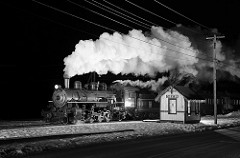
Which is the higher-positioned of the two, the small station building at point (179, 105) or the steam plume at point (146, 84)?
the steam plume at point (146, 84)

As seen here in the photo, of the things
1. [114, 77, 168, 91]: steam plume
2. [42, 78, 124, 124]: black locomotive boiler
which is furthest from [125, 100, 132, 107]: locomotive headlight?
[114, 77, 168, 91]: steam plume

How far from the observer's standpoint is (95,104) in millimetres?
28844

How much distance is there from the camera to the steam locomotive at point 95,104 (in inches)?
1038

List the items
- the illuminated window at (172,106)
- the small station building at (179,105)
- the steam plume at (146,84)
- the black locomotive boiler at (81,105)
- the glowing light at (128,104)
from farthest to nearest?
1. the steam plume at (146,84)
2. the glowing light at (128,104)
3. the illuminated window at (172,106)
4. the small station building at (179,105)
5. the black locomotive boiler at (81,105)

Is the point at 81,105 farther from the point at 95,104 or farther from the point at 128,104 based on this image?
the point at 128,104

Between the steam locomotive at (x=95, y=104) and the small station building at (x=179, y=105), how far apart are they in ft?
13.2

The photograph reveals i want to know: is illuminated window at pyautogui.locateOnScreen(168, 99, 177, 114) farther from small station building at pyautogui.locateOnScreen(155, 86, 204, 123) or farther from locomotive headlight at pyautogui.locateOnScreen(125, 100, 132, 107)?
locomotive headlight at pyautogui.locateOnScreen(125, 100, 132, 107)

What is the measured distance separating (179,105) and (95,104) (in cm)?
772

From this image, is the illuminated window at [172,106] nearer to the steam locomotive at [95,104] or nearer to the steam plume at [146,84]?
the steam locomotive at [95,104]

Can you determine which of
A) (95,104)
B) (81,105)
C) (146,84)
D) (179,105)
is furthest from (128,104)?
(146,84)

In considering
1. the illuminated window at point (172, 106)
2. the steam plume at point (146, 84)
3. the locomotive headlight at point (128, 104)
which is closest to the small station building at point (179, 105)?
the illuminated window at point (172, 106)

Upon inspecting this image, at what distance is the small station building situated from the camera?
96.5ft

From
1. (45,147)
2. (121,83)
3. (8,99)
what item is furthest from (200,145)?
(8,99)

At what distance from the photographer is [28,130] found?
19.9 metres
